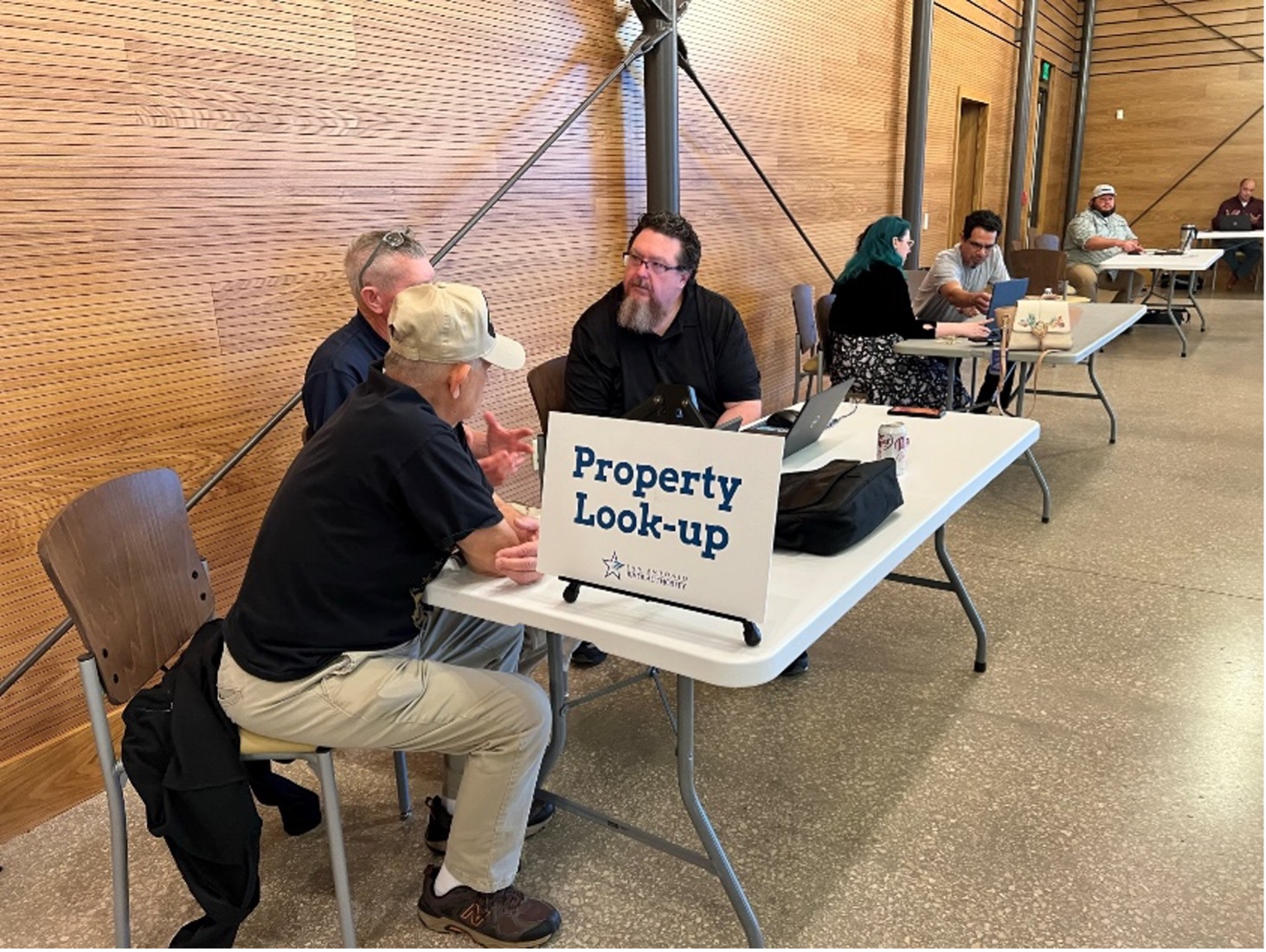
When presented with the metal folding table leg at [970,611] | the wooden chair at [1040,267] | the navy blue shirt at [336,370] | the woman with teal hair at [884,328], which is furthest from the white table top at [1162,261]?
the navy blue shirt at [336,370]

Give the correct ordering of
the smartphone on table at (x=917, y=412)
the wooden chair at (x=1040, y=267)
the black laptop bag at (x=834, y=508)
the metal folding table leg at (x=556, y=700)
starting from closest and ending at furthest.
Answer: the black laptop bag at (x=834, y=508) → the metal folding table leg at (x=556, y=700) → the smartphone on table at (x=917, y=412) → the wooden chair at (x=1040, y=267)

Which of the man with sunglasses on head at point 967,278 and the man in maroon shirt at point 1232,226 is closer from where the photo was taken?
the man with sunglasses on head at point 967,278

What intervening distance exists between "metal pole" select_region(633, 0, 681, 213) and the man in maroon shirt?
8.37 meters

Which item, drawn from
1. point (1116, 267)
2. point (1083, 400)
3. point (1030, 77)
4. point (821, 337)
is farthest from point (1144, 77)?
point (821, 337)

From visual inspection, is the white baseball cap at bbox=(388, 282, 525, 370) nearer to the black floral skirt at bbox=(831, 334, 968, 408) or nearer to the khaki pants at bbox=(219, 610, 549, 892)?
the khaki pants at bbox=(219, 610, 549, 892)

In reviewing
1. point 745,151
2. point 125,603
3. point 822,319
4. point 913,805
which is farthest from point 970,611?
point 745,151

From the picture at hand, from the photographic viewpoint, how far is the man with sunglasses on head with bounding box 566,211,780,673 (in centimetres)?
247

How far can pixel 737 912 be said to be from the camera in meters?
1.58

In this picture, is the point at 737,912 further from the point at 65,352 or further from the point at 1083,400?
the point at 1083,400

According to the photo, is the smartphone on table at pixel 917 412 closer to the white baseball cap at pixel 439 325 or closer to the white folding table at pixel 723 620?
the white folding table at pixel 723 620

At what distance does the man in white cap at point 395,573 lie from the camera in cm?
139

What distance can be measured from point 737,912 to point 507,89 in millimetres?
2608

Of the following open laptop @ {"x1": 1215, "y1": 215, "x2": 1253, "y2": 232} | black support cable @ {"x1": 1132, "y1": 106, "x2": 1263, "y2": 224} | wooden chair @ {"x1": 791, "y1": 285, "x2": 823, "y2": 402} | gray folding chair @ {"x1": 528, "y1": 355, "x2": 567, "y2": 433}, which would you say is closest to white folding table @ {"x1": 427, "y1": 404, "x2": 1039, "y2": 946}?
gray folding chair @ {"x1": 528, "y1": 355, "x2": 567, "y2": 433}

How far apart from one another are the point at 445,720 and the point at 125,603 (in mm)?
556
